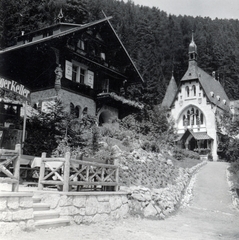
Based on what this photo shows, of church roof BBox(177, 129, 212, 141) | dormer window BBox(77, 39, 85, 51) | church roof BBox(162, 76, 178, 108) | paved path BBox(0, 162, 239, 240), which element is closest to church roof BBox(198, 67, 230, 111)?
church roof BBox(177, 129, 212, 141)

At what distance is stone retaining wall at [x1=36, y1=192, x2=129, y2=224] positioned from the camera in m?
9.48

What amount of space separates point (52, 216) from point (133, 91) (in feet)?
108

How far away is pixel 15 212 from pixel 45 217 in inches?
48.4

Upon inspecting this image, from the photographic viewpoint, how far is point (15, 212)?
7.80 metres

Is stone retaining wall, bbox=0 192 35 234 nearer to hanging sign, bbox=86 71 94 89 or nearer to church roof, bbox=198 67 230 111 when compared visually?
hanging sign, bbox=86 71 94 89

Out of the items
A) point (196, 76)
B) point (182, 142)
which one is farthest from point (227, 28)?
point (182, 142)

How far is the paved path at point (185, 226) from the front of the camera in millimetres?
8453

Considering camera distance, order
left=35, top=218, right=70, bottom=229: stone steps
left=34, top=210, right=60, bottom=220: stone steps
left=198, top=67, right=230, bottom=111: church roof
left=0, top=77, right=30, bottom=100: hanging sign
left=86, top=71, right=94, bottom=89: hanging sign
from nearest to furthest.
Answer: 1. left=35, top=218, right=70, bottom=229: stone steps
2. left=34, top=210, right=60, bottom=220: stone steps
3. left=0, top=77, right=30, bottom=100: hanging sign
4. left=86, top=71, right=94, bottom=89: hanging sign
5. left=198, top=67, right=230, bottom=111: church roof

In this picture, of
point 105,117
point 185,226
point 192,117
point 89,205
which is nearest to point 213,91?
point 192,117

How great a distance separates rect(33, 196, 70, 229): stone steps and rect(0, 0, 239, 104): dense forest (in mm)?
33354

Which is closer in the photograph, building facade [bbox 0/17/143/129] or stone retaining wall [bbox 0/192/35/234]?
stone retaining wall [bbox 0/192/35/234]

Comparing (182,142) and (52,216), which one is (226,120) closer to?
(182,142)

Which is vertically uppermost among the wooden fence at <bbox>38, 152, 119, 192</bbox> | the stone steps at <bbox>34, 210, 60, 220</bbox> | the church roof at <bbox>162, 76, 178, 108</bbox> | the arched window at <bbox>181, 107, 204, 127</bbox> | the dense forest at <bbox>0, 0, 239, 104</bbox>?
the dense forest at <bbox>0, 0, 239, 104</bbox>

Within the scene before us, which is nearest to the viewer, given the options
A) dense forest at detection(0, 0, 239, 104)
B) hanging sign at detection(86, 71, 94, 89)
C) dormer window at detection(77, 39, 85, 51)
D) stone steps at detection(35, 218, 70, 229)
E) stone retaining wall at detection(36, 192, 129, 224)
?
stone steps at detection(35, 218, 70, 229)
